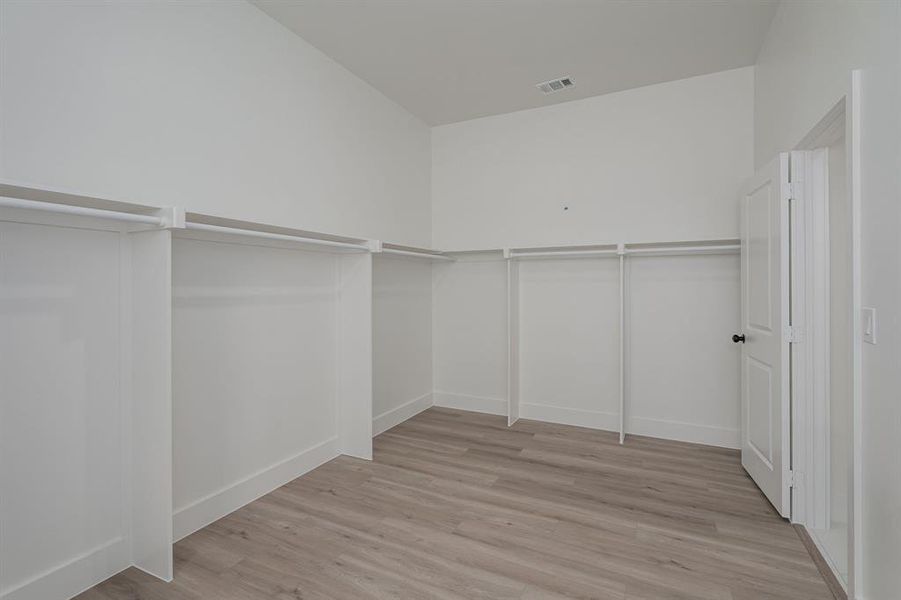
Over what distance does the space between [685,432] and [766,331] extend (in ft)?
4.29

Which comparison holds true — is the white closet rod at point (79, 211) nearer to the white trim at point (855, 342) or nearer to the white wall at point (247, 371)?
the white wall at point (247, 371)

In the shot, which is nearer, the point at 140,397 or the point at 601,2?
the point at 140,397

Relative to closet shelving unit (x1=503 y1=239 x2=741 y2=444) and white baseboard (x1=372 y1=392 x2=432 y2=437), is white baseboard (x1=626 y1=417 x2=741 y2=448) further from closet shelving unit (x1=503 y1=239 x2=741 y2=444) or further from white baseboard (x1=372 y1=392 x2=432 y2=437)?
white baseboard (x1=372 y1=392 x2=432 y2=437)

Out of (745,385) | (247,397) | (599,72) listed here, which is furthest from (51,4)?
(745,385)

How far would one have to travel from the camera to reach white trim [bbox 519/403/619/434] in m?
3.77

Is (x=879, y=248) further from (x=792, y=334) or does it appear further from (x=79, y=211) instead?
(x=79, y=211)

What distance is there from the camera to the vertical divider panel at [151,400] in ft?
6.01

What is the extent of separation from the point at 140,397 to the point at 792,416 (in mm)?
3153

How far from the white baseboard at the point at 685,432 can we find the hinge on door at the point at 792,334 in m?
1.36

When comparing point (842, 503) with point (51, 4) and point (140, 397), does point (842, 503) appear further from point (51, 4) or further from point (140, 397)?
point (51, 4)

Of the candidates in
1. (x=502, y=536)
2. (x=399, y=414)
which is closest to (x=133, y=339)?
(x=502, y=536)

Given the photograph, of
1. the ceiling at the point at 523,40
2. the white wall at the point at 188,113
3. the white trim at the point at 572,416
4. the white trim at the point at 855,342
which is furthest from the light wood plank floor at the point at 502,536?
the ceiling at the point at 523,40

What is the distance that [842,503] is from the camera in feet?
7.57

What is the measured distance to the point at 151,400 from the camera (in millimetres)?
1878
